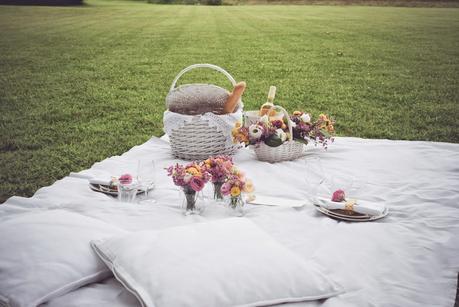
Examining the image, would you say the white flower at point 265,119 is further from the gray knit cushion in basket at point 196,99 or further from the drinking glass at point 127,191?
the drinking glass at point 127,191

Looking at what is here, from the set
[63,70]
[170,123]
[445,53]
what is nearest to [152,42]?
[63,70]

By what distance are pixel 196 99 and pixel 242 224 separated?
7.36 ft

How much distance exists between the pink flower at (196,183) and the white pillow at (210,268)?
49 cm

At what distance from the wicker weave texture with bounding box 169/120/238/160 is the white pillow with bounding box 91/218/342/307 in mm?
1678

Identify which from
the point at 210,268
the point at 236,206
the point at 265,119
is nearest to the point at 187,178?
the point at 236,206

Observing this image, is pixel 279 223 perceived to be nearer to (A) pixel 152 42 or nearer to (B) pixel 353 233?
(B) pixel 353 233

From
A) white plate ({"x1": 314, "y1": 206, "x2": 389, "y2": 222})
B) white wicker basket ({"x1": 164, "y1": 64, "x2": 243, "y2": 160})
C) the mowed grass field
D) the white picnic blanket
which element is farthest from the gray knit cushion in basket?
white plate ({"x1": 314, "y1": 206, "x2": 389, "y2": 222})

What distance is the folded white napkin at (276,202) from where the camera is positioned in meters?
2.77

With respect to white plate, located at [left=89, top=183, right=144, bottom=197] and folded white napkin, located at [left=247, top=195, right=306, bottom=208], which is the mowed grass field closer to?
white plate, located at [left=89, top=183, right=144, bottom=197]

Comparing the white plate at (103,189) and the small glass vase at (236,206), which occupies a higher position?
the small glass vase at (236,206)

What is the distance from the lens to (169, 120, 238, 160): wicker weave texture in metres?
3.63

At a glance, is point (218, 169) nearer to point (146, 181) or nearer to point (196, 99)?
point (146, 181)

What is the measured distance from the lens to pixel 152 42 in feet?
41.9

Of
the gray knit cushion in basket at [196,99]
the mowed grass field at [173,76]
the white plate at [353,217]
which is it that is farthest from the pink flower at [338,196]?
the mowed grass field at [173,76]
